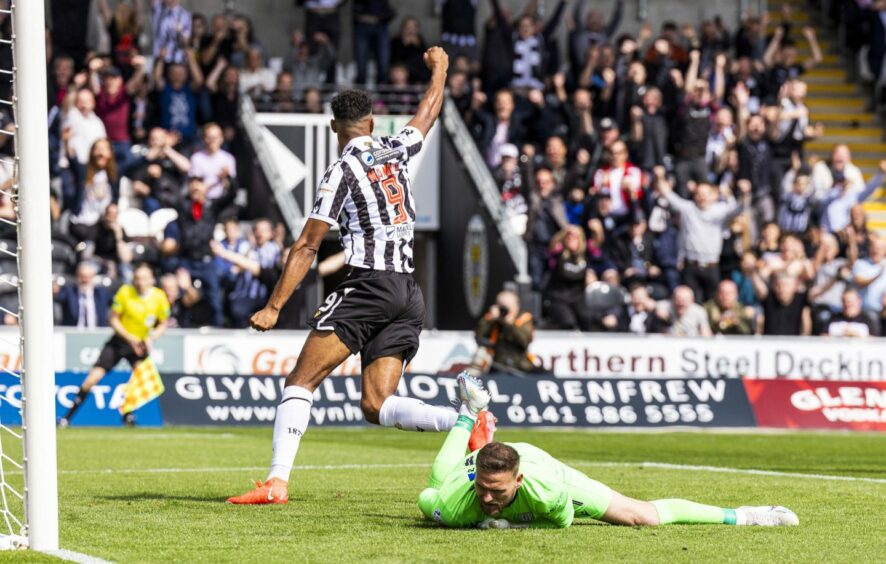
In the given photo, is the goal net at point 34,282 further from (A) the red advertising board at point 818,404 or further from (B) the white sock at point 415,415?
(A) the red advertising board at point 818,404

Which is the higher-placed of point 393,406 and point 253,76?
point 253,76

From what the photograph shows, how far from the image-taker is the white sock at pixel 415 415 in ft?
29.2

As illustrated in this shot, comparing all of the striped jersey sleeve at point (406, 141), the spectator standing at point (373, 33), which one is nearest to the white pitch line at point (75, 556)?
the striped jersey sleeve at point (406, 141)

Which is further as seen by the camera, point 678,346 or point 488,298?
point 488,298

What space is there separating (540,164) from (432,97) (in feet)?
48.1

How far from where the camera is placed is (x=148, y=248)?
853 inches

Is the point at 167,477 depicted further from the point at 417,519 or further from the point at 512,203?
the point at 512,203

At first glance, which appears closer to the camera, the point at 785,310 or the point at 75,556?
the point at 75,556

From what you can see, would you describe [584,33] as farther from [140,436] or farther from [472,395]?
[472,395]

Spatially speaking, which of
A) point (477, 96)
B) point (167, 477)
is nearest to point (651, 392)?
point (477, 96)

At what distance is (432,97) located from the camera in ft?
31.2

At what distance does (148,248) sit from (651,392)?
6.93 m

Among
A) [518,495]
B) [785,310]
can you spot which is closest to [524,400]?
[785,310]

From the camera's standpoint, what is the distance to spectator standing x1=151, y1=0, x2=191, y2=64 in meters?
24.0
